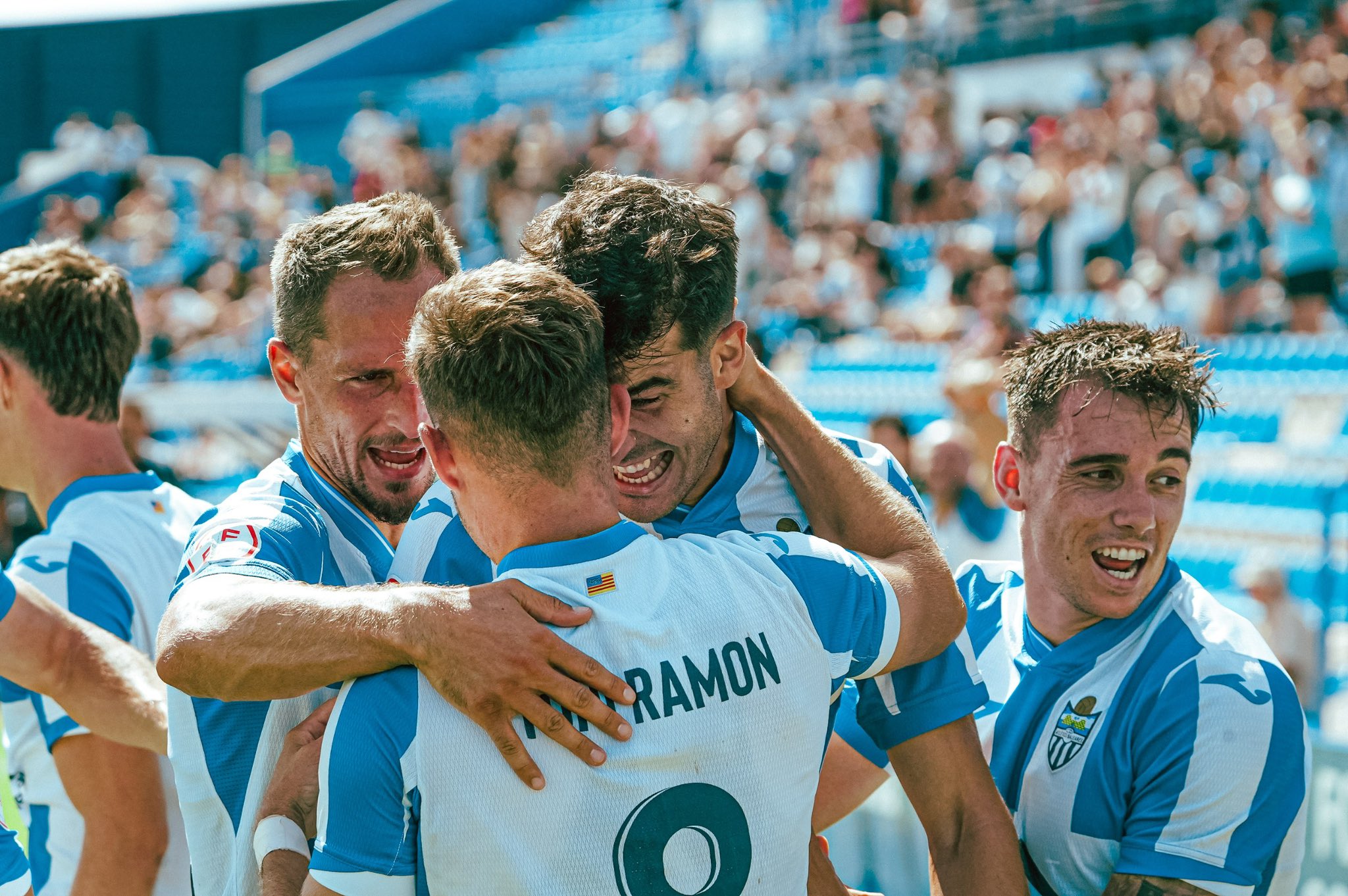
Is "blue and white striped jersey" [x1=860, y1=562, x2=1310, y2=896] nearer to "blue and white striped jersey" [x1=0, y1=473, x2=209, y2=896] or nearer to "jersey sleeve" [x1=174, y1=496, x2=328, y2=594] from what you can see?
"jersey sleeve" [x1=174, y1=496, x2=328, y2=594]

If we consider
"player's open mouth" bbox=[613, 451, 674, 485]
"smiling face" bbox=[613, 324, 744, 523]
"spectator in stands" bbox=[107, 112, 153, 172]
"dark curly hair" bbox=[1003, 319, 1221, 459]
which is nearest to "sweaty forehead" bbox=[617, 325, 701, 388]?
"smiling face" bbox=[613, 324, 744, 523]

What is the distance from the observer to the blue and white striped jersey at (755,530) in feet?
6.84

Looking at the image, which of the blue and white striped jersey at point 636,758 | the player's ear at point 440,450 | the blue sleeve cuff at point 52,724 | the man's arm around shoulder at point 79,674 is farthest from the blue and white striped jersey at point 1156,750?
the blue sleeve cuff at point 52,724

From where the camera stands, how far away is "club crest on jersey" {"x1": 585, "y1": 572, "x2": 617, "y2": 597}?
1.73m

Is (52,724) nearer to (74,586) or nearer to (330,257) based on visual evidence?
(74,586)

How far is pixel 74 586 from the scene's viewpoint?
9.40ft

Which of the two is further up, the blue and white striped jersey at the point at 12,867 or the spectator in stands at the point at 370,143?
the spectator in stands at the point at 370,143

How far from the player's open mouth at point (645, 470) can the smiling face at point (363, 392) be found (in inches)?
14.4

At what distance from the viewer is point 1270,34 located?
11.9 metres

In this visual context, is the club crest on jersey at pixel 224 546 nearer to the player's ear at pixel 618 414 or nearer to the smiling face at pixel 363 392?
the smiling face at pixel 363 392

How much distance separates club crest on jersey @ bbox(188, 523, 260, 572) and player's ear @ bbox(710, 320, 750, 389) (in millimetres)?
825

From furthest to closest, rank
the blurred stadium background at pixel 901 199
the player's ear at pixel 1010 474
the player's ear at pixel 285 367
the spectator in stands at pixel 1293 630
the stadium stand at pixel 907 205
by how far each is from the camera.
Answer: the stadium stand at pixel 907 205, the blurred stadium background at pixel 901 199, the spectator in stands at pixel 1293 630, the player's ear at pixel 1010 474, the player's ear at pixel 285 367

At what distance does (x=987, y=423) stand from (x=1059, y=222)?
4219 mm

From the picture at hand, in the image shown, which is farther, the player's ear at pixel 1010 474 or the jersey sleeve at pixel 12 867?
the player's ear at pixel 1010 474
